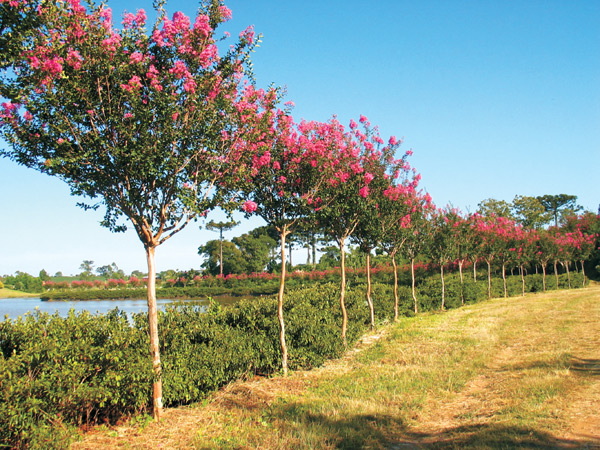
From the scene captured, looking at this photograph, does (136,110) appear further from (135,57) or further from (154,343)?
(154,343)

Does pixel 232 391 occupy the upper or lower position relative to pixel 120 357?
lower

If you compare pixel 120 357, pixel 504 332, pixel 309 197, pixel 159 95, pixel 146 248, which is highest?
pixel 159 95

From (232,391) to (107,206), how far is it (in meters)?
3.40

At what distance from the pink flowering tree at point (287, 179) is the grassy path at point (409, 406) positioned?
5.45 feet

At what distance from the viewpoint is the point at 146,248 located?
5309 mm

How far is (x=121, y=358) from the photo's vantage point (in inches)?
196

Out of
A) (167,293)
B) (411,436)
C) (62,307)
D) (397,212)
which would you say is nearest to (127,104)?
(411,436)

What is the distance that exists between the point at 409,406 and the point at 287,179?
458cm

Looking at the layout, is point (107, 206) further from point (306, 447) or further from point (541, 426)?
point (541, 426)

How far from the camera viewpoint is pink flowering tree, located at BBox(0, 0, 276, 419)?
4.44 m

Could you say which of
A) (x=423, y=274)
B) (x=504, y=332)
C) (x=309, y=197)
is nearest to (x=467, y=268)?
(x=423, y=274)

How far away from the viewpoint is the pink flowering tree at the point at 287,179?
26.0ft

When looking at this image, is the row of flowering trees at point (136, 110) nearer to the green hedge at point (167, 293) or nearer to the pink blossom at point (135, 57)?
the pink blossom at point (135, 57)

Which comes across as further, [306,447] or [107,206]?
[107,206]
